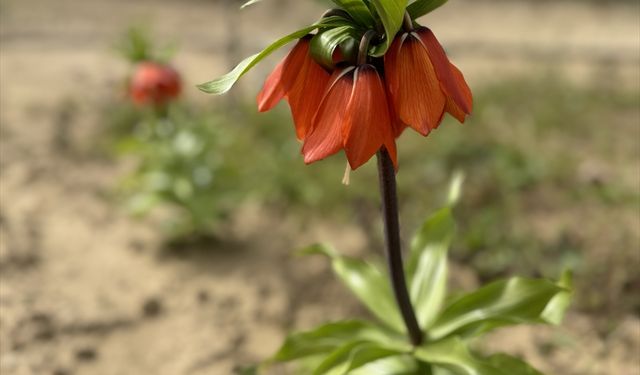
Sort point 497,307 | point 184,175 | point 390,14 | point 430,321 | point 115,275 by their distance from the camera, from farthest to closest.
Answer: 1. point 184,175
2. point 115,275
3. point 430,321
4. point 497,307
5. point 390,14

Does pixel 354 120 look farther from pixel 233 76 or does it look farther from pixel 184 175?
pixel 184 175

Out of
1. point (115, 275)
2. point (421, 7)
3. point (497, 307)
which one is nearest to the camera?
point (421, 7)

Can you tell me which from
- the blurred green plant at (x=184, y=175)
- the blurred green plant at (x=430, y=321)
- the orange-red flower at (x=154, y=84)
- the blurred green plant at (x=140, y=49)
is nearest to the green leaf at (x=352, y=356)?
the blurred green plant at (x=430, y=321)

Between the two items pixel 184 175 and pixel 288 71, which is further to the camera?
pixel 184 175

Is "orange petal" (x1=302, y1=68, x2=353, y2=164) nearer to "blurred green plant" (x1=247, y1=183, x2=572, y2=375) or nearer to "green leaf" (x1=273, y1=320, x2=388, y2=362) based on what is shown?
"blurred green plant" (x1=247, y1=183, x2=572, y2=375)

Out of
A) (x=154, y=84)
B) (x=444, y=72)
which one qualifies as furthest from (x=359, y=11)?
(x=154, y=84)

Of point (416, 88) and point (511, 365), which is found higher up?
point (416, 88)
